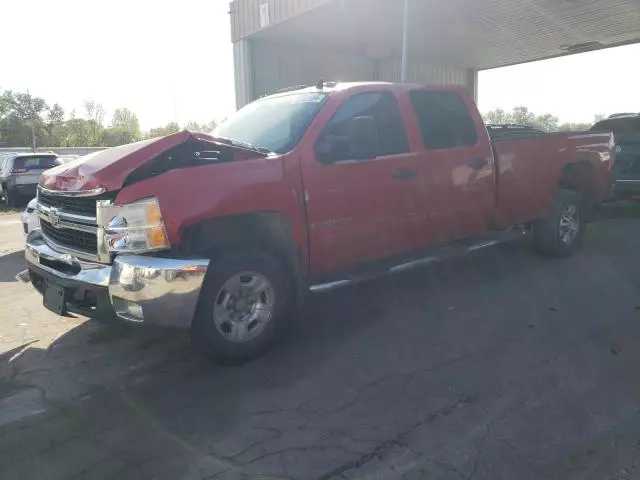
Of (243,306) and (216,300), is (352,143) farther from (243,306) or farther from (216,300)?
(216,300)

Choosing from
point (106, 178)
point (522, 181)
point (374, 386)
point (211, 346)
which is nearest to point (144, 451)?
point (211, 346)

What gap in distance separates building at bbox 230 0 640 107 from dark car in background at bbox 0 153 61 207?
7061 mm

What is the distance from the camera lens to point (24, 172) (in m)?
17.3

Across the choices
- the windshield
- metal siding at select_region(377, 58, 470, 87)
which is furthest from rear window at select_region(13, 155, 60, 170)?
the windshield

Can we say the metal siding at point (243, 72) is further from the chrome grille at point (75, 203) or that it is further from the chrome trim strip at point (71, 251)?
the chrome trim strip at point (71, 251)

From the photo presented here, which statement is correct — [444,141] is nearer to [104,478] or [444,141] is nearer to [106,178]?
[106,178]

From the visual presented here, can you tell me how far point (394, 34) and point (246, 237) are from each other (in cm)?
1465

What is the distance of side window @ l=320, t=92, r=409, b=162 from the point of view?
4.63 metres

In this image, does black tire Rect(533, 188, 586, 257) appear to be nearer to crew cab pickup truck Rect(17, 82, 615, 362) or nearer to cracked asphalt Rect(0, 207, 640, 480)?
crew cab pickup truck Rect(17, 82, 615, 362)

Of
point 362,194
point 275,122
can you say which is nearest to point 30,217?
point 275,122

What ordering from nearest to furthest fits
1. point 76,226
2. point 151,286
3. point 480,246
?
point 151,286 < point 76,226 < point 480,246

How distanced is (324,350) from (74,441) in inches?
75.8

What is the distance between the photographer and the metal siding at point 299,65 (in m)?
15.9

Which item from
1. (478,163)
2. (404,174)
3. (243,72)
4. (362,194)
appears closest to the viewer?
(362,194)
